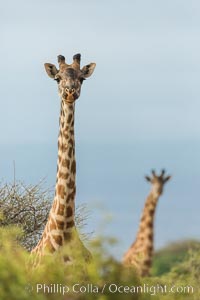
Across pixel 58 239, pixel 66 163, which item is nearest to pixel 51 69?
pixel 66 163

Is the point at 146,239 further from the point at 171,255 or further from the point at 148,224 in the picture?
the point at 171,255

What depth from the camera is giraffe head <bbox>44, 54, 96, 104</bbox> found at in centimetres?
1242

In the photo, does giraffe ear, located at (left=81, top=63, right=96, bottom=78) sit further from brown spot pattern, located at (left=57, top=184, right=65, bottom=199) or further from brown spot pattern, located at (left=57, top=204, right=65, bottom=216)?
brown spot pattern, located at (left=57, top=204, right=65, bottom=216)

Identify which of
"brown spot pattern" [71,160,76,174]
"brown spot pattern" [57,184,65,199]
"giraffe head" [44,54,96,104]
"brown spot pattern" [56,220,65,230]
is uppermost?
"giraffe head" [44,54,96,104]

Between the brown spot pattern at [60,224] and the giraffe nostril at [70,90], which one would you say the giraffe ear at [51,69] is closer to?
the giraffe nostril at [70,90]

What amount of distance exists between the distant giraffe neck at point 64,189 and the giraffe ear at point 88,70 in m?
0.85

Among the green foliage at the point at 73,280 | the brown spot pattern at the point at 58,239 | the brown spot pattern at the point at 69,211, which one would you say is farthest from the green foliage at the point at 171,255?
the green foliage at the point at 73,280

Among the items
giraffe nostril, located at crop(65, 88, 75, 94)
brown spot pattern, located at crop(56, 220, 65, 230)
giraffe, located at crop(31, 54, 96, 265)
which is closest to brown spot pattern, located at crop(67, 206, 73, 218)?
giraffe, located at crop(31, 54, 96, 265)

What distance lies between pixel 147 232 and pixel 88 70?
2.35m

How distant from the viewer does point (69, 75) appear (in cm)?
1277

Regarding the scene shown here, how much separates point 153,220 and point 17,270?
8.23 m

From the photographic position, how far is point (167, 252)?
152ft

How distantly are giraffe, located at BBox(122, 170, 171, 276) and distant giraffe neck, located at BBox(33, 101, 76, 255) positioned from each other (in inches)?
42.5

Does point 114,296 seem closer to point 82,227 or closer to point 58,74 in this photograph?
point 58,74
